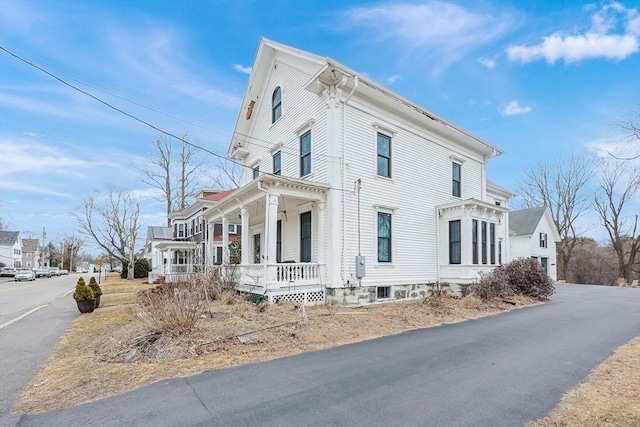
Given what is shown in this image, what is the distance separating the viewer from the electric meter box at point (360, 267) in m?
11.8

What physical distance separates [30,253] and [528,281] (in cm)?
10462

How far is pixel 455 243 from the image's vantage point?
1486 cm

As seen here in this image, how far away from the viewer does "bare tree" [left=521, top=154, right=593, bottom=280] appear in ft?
112

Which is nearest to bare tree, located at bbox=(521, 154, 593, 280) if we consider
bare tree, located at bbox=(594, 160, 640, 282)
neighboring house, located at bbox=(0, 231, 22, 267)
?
bare tree, located at bbox=(594, 160, 640, 282)

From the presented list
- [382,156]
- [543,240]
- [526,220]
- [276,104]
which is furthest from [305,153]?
[543,240]

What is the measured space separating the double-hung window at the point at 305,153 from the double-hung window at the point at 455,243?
669cm

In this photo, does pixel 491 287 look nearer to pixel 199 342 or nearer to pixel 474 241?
pixel 474 241

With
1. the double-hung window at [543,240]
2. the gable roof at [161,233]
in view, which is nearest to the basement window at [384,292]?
the double-hung window at [543,240]

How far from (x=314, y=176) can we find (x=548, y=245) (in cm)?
2882

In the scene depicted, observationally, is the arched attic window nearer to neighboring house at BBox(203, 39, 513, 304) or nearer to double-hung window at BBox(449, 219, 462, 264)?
neighboring house at BBox(203, 39, 513, 304)

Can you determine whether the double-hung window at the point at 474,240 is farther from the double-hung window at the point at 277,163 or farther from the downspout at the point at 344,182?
the double-hung window at the point at 277,163

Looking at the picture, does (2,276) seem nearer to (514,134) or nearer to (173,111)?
(173,111)

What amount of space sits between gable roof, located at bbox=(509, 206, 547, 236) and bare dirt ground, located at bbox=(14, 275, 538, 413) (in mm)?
23414

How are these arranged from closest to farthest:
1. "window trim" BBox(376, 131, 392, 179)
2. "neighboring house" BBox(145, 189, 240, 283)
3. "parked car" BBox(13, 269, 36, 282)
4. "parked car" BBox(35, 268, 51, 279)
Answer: "window trim" BBox(376, 131, 392, 179) → "neighboring house" BBox(145, 189, 240, 283) → "parked car" BBox(13, 269, 36, 282) → "parked car" BBox(35, 268, 51, 279)
